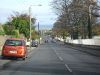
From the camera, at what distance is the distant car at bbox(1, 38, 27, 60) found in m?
29.6

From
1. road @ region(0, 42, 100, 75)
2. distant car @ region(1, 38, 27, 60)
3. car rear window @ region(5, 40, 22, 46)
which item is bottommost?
road @ region(0, 42, 100, 75)

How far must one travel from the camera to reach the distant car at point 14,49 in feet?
97.0

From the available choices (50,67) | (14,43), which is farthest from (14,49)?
(50,67)

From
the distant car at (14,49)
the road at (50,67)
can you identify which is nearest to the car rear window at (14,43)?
the distant car at (14,49)

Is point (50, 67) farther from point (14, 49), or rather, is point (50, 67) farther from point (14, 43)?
point (14, 43)

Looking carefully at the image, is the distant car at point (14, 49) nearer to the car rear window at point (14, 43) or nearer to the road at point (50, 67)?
the car rear window at point (14, 43)

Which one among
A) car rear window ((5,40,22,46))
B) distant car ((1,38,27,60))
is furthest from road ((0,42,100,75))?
car rear window ((5,40,22,46))

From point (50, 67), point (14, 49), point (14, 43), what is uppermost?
point (14, 43)

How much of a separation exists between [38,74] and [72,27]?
237 ft

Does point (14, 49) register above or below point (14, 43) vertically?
below

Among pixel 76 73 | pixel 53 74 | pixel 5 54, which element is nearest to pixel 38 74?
pixel 53 74

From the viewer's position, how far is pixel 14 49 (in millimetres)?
29609

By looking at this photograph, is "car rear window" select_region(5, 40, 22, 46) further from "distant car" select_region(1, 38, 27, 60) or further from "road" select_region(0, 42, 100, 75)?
"road" select_region(0, 42, 100, 75)

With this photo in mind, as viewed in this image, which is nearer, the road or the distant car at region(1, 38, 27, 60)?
the road
